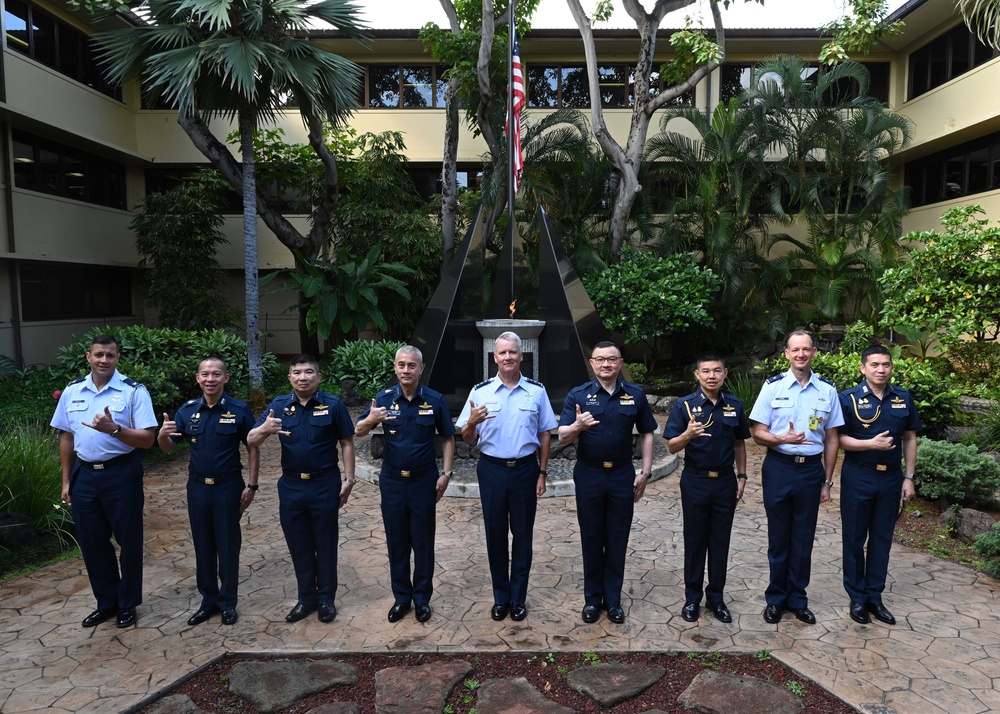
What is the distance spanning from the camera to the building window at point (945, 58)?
14.3 metres

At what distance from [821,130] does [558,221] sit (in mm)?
5523

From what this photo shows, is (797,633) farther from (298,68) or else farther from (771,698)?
(298,68)

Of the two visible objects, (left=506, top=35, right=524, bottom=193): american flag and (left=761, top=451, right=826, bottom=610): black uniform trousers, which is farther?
(left=506, top=35, right=524, bottom=193): american flag

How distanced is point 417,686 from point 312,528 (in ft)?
4.12

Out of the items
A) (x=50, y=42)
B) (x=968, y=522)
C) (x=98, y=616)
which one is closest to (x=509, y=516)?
(x=98, y=616)

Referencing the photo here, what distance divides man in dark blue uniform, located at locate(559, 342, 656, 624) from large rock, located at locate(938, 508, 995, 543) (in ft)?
10.9

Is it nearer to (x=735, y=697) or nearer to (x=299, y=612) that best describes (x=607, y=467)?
(x=735, y=697)

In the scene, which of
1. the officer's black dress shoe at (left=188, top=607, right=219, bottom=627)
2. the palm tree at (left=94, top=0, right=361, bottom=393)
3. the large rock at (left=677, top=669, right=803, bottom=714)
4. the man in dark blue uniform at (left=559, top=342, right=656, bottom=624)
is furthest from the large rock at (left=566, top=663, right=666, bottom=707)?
the palm tree at (left=94, top=0, right=361, bottom=393)

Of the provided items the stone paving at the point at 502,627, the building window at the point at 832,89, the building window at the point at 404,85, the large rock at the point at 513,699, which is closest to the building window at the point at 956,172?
the building window at the point at 832,89

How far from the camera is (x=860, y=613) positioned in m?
4.41

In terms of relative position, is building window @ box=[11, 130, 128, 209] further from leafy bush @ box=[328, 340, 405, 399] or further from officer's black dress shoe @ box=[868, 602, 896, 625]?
officer's black dress shoe @ box=[868, 602, 896, 625]

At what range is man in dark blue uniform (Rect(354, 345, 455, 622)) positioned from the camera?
4.41 metres

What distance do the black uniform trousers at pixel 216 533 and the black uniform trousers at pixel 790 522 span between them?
3.36 m

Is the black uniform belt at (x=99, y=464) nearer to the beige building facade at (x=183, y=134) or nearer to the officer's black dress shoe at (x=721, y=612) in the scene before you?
the officer's black dress shoe at (x=721, y=612)
